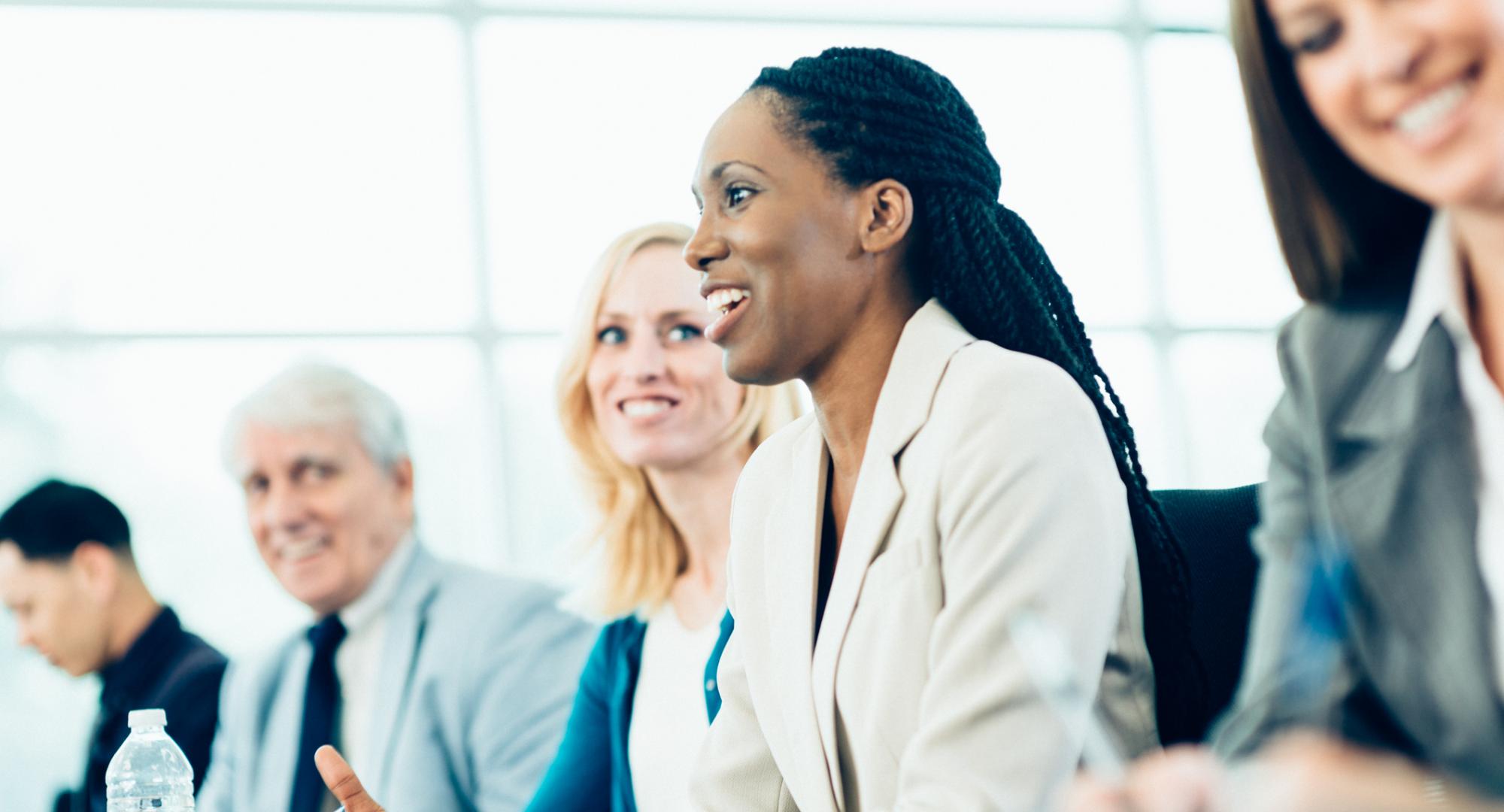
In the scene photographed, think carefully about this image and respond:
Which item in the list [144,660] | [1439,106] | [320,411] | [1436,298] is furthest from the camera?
[144,660]

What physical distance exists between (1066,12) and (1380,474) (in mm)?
5422

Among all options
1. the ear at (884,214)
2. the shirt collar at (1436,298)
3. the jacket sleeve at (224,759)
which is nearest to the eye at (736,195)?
the ear at (884,214)

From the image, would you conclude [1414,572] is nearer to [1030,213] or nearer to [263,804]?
[263,804]

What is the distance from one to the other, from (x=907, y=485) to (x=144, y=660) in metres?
2.66

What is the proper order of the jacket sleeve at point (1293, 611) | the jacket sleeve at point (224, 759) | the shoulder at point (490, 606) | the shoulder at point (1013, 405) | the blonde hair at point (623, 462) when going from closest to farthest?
the jacket sleeve at point (1293, 611)
the shoulder at point (1013, 405)
the blonde hair at point (623, 462)
the shoulder at point (490, 606)
the jacket sleeve at point (224, 759)

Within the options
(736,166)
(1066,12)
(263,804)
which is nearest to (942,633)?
(736,166)

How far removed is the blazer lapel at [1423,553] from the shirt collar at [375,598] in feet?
8.71

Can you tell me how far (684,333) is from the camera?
311 cm

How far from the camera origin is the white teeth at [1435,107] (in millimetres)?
1052

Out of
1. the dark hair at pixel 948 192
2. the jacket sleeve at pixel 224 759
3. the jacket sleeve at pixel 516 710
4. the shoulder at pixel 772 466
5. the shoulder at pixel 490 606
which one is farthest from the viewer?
the jacket sleeve at pixel 224 759

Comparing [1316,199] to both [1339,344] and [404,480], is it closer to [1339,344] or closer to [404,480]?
[1339,344]

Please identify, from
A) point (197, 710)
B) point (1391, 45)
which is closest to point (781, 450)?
point (1391, 45)

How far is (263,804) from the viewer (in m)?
3.31

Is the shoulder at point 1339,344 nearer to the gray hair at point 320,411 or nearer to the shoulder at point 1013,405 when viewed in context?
the shoulder at point 1013,405
